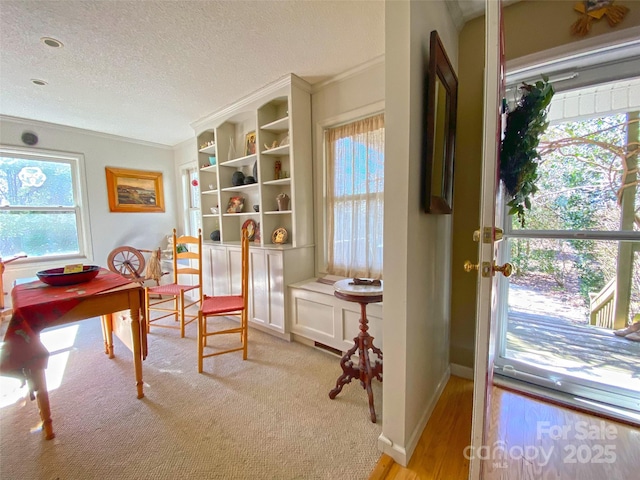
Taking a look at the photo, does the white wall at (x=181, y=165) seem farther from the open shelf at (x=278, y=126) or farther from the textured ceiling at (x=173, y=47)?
the open shelf at (x=278, y=126)

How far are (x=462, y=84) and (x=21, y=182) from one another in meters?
5.14

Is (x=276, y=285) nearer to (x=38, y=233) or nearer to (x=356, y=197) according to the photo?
(x=356, y=197)

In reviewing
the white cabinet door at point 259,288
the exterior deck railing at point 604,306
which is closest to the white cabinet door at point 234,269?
the white cabinet door at point 259,288

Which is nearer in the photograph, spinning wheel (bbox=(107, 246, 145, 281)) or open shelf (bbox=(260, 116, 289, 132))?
open shelf (bbox=(260, 116, 289, 132))

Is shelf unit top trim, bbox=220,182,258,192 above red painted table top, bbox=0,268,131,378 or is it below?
above

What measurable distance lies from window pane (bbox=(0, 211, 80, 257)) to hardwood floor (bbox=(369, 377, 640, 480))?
15.6 feet

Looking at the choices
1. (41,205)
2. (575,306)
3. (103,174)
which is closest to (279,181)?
(575,306)

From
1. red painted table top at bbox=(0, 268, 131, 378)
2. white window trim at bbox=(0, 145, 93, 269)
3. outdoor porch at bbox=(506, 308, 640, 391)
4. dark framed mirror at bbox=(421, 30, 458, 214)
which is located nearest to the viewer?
dark framed mirror at bbox=(421, 30, 458, 214)

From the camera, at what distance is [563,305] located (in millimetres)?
1924

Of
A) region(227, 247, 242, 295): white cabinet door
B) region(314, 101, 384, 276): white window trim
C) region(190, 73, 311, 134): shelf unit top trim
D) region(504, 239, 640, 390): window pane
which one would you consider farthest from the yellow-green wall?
region(227, 247, 242, 295): white cabinet door

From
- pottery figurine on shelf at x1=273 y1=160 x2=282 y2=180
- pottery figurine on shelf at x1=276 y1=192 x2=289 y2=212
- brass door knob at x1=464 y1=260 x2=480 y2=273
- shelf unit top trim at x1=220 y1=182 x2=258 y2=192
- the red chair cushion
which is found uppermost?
pottery figurine on shelf at x1=273 y1=160 x2=282 y2=180

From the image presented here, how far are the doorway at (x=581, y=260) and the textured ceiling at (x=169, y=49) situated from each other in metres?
1.56

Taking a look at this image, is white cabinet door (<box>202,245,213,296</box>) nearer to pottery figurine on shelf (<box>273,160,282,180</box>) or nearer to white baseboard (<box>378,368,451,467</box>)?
pottery figurine on shelf (<box>273,160,282,180</box>)

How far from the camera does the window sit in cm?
333
